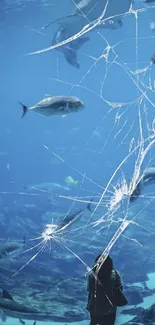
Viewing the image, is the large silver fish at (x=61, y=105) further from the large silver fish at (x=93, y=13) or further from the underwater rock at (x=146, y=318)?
the large silver fish at (x=93, y=13)

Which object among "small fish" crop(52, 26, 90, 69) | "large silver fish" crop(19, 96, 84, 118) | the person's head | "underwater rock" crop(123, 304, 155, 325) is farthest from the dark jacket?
"small fish" crop(52, 26, 90, 69)

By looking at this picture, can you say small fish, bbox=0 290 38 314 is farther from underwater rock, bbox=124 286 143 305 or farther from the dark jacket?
the dark jacket

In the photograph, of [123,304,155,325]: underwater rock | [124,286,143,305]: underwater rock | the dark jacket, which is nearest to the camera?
the dark jacket

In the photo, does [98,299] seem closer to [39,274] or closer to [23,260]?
[39,274]

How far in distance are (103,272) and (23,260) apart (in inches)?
333

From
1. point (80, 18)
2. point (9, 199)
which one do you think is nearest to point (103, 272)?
point (80, 18)

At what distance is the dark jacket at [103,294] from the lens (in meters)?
3.10

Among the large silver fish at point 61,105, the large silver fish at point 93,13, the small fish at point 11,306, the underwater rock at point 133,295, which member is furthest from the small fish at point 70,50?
the small fish at point 11,306

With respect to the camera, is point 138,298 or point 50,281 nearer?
point 138,298

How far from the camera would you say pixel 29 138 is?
79312 millimetres

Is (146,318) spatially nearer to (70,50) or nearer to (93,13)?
(70,50)

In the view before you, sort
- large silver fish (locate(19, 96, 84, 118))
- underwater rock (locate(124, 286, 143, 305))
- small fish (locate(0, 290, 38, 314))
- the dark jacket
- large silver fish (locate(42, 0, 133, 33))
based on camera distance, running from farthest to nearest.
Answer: large silver fish (locate(42, 0, 133, 33)) < underwater rock (locate(124, 286, 143, 305)) < small fish (locate(0, 290, 38, 314)) < large silver fish (locate(19, 96, 84, 118)) < the dark jacket

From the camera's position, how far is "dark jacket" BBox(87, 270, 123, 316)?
3100 mm

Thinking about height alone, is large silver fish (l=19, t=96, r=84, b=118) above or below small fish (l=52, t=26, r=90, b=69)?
below
